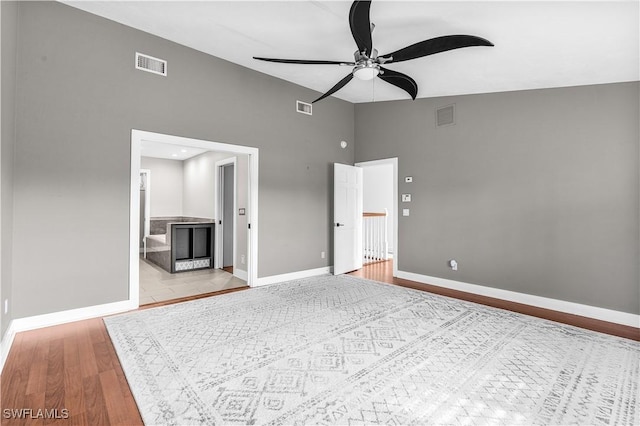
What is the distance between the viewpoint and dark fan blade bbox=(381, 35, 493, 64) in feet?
7.91

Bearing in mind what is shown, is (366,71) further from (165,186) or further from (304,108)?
(165,186)

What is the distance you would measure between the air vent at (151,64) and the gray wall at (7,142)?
40.5 inches

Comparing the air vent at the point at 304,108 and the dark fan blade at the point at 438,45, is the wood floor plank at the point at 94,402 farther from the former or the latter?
the air vent at the point at 304,108

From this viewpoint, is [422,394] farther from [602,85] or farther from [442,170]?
[602,85]

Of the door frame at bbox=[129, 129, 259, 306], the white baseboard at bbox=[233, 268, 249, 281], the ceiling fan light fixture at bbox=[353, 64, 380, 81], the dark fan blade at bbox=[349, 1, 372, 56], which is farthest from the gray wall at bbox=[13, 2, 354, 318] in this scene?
the dark fan blade at bbox=[349, 1, 372, 56]

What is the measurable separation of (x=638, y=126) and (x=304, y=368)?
415 centimetres

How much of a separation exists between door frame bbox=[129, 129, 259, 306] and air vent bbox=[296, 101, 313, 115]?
1.12 m

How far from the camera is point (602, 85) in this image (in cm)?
341

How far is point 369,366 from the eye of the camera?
2.31m

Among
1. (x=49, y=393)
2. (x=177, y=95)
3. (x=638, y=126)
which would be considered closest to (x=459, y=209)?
(x=638, y=126)

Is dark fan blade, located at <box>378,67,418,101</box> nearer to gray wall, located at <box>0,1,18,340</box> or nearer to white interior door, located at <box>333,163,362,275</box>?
white interior door, located at <box>333,163,362,275</box>

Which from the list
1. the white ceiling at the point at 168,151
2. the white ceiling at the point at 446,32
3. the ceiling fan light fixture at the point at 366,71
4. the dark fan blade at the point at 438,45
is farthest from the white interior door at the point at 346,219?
the white ceiling at the point at 168,151

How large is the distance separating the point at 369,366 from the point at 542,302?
9.34 feet

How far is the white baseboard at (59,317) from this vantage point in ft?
8.88
